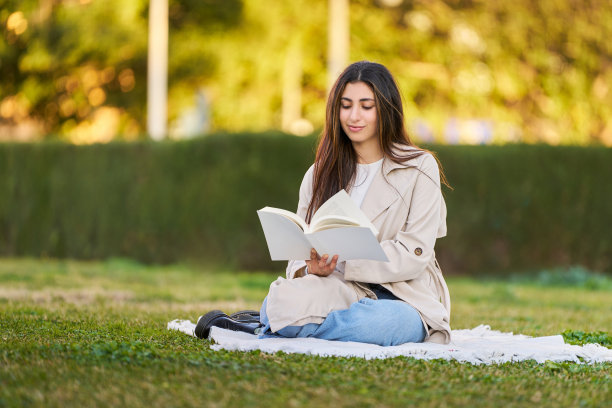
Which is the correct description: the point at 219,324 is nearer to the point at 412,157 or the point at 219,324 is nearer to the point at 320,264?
the point at 320,264

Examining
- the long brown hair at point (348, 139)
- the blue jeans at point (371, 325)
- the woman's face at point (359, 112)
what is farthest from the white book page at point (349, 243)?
the woman's face at point (359, 112)

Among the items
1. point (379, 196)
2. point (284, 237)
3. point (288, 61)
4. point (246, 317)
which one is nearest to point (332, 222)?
point (284, 237)

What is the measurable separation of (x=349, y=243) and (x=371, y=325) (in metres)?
0.70

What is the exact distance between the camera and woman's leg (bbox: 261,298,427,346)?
5.46m

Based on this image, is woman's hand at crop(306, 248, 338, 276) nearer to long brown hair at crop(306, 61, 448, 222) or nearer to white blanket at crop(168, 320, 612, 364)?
white blanket at crop(168, 320, 612, 364)

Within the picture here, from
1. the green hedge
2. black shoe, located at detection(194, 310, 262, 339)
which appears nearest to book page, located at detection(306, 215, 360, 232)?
black shoe, located at detection(194, 310, 262, 339)

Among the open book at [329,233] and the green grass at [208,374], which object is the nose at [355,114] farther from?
the green grass at [208,374]

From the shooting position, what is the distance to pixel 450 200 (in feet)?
46.7

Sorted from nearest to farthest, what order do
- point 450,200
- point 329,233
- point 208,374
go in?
point 208,374 < point 329,233 < point 450,200

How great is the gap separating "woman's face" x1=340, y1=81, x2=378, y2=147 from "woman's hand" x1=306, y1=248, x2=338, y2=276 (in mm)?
788

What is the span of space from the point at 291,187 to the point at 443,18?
12.7 meters

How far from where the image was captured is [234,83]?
24.2 meters

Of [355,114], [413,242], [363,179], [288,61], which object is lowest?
[413,242]

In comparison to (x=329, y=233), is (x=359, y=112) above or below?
above
